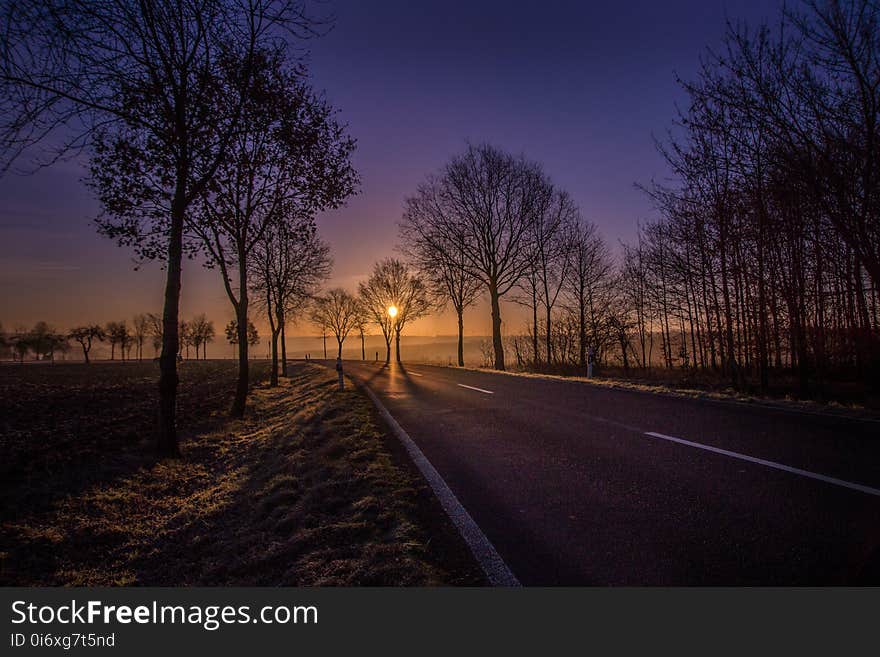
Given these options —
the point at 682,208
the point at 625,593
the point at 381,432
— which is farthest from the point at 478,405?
the point at 682,208

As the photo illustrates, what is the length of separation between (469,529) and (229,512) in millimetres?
3321

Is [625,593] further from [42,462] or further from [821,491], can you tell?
[42,462]

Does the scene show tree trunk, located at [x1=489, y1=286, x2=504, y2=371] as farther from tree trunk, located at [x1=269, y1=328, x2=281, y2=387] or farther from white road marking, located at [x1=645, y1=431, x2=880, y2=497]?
white road marking, located at [x1=645, y1=431, x2=880, y2=497]

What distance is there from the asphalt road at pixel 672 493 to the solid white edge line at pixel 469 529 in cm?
7

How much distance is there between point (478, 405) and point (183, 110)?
850cm

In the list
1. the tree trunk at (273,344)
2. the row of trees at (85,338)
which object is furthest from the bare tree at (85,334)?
the tree trunk at (273,344)

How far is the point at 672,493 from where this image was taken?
3695 mm

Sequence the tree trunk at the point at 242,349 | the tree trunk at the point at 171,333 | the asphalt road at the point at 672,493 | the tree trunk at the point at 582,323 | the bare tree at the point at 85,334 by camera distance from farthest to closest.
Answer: the bare tree at the point at 85,334 < the tree trunk at the point at 582,323 < the tree trunk at the point at 242,349 < the tree trunk at the point at 171,333 < the asphalt road at the point at 672,493

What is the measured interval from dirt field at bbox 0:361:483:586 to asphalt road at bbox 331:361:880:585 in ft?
2.21

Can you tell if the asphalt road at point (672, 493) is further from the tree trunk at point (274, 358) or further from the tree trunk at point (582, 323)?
the tree trunk at point (582, 323)

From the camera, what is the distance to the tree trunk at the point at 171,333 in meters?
7.55

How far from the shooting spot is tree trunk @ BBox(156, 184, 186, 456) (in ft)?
24.8

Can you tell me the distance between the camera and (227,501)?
5.23 metres

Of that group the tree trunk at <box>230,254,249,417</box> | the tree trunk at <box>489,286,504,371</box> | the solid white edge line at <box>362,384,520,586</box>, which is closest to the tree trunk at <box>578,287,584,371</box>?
the tree trunk at <box>489,286,504,371</box>
